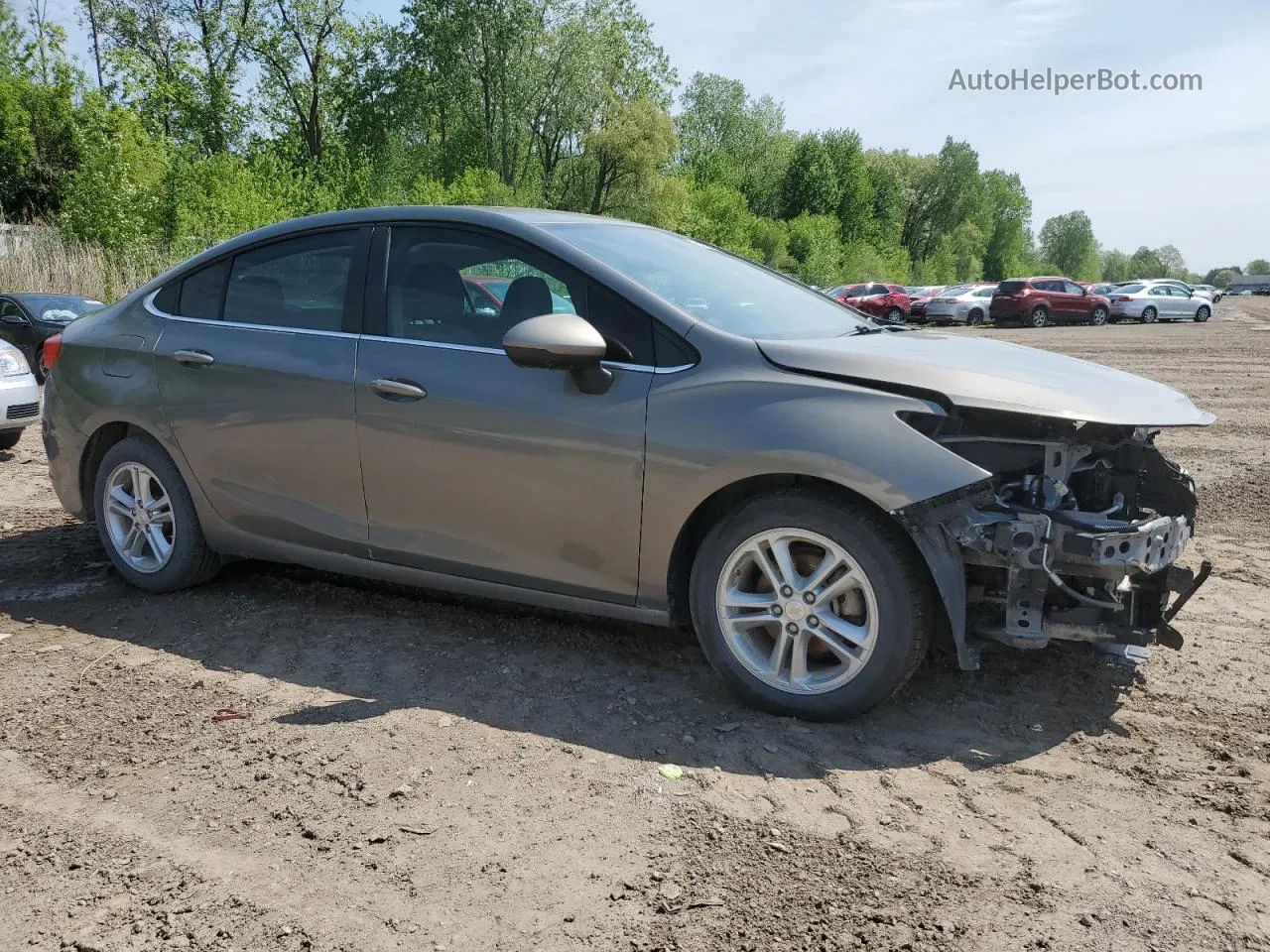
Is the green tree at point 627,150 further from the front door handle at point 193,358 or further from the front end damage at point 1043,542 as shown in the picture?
the front end damage at point 1043,542

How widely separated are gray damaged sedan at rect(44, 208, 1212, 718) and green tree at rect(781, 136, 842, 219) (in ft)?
254

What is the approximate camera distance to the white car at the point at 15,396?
29.9 ft

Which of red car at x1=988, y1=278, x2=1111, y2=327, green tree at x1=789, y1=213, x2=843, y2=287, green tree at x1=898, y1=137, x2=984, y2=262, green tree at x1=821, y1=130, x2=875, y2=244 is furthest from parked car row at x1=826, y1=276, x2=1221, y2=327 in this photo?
green tree at x1=898, y1=137, x2=984, y2=262

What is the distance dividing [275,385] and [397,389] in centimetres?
67

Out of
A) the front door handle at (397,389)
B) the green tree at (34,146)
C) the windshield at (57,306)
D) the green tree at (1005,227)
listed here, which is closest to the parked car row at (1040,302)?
the green tree at (34,146)

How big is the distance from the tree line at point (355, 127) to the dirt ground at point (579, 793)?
85.8 ft

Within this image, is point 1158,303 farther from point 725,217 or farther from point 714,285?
point 714,285

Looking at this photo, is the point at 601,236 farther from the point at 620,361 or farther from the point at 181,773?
the point at 181,773

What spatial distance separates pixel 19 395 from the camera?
9203 millimetres

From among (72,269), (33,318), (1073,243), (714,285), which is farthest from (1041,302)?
(1073,243)

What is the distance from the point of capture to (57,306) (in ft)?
51.6

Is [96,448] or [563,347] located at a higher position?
[563,347]

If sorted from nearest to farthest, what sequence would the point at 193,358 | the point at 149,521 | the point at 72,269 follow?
the point at 193,358 < the point at 149,521 < the point at 72,269

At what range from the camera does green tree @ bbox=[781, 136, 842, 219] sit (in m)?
79.8
